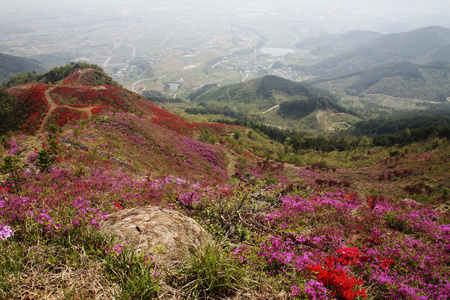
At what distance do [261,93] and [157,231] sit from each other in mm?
187865

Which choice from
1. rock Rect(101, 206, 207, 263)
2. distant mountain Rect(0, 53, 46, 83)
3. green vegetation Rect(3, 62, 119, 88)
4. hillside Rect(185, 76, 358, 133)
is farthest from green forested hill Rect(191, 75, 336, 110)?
rock Rect(101, 206, 207, 263)

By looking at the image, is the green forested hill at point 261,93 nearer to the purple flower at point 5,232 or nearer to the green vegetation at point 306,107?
the green vegetation at point 306,107

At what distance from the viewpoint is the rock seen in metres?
3.87

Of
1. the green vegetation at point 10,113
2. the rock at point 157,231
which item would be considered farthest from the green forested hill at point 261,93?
the rock at point 157,231

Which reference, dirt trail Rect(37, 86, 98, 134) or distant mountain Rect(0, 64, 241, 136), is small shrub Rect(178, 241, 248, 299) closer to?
distant mountain Rect(0, 64, 241, 136)

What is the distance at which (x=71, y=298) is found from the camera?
278 cm

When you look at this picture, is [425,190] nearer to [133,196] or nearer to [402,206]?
[402,206]

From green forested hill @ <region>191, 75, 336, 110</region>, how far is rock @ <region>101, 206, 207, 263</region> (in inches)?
6710

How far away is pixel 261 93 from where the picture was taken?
7170 inches

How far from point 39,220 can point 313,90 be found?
708 ft

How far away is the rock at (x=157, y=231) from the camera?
3868 mm

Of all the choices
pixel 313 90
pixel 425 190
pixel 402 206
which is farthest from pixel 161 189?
pixel 313 90

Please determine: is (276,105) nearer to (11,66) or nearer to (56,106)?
(56,106)

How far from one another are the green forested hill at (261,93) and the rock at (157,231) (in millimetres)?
170433
